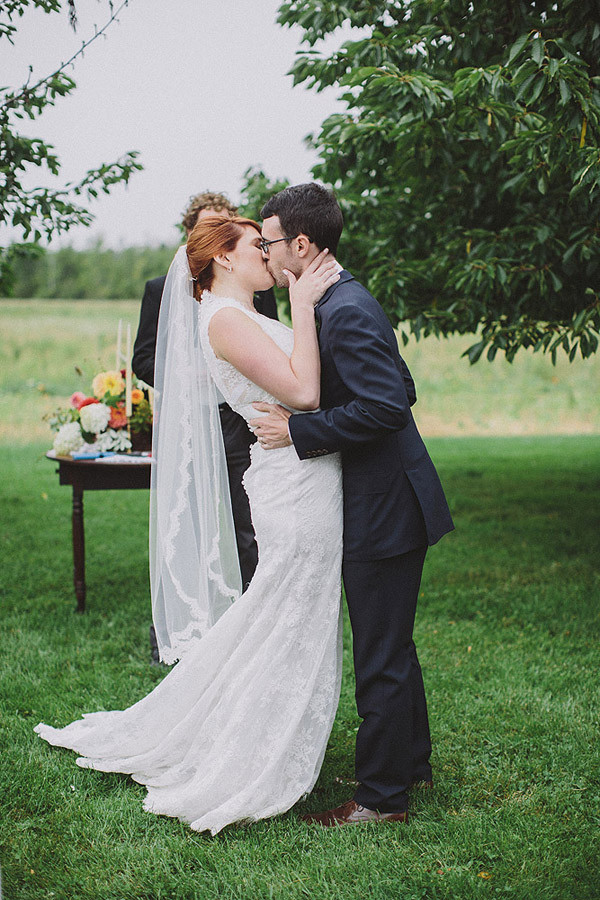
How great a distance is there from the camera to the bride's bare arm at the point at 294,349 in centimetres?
Result: 295

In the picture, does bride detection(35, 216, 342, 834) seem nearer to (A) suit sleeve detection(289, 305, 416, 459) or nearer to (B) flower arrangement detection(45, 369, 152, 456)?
(A) suit sleeve detection(289, 305, 416, 459)

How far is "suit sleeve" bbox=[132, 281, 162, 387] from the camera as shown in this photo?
15.8 ft

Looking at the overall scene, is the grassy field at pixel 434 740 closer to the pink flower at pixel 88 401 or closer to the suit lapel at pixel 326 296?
the pink flower at pixel 88 401

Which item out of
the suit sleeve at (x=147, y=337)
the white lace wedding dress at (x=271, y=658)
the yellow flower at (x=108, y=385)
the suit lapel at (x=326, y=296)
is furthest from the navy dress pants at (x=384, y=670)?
the yellow flower at (x=108, y=385)

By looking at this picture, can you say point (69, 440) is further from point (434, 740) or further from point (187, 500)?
point (434, 740)

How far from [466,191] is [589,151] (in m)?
2.44

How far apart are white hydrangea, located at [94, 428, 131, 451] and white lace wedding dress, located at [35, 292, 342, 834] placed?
244 cm

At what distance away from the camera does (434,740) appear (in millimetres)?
3996

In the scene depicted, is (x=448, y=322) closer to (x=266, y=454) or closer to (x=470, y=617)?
(x=470, y=617)

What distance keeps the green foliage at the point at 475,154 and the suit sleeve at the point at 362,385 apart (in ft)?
7.24

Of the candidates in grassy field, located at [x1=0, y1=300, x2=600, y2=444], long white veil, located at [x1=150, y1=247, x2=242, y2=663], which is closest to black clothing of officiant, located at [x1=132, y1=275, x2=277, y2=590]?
long white veil, located at [x1=150, y1=247, x2=242, y2=663]

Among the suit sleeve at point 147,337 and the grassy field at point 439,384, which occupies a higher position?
the suit sleeve at point 147,337

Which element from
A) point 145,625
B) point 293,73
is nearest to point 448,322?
point 293,73

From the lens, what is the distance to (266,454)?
10.7 ft
